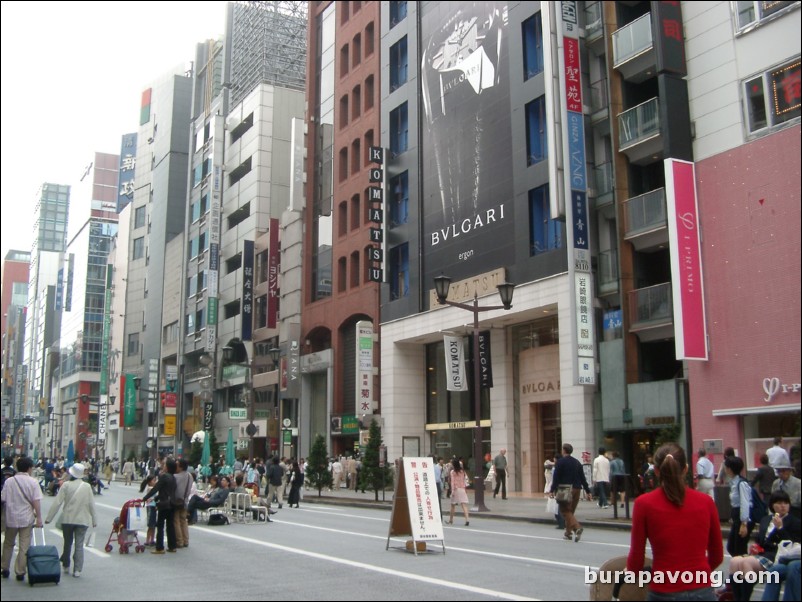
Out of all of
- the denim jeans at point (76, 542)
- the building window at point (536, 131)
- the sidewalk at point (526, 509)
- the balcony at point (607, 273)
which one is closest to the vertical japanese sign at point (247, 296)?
the sidewalk at point (526, 509)

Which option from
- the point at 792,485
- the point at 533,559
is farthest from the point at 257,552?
the point at 792,485

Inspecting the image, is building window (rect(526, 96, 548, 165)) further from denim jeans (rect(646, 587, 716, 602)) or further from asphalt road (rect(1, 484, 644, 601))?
denim jeans (rect(646, 587, 716, 602))

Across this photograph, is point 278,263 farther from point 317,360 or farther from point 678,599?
point 678,599

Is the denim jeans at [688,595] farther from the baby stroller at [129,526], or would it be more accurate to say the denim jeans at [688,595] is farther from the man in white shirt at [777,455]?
the baby stroller at [129,526]

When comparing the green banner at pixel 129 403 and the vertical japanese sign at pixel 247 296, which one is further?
the green banner at pixel 129 403

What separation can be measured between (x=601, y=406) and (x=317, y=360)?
79.6 feet

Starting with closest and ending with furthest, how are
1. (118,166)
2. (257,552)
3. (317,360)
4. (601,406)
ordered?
(257,552) < (601,406) < (317,360) < (118,166)

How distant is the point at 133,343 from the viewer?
323 ft

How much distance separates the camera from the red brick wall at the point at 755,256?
6.91m

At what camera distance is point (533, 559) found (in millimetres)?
13422

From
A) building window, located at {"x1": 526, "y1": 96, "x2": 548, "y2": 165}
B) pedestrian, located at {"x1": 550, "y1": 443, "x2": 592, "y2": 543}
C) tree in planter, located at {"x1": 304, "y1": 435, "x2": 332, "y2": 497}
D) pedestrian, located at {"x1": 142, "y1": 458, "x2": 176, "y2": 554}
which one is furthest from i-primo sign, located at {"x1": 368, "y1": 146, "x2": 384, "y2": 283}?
pedestrian, located at {"x1": 142, "y1": 458, "x2": 176, "y2": 554}

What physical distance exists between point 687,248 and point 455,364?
22.0 metres

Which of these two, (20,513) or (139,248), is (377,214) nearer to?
(20,513)

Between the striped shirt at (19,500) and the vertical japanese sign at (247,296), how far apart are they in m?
49.0
